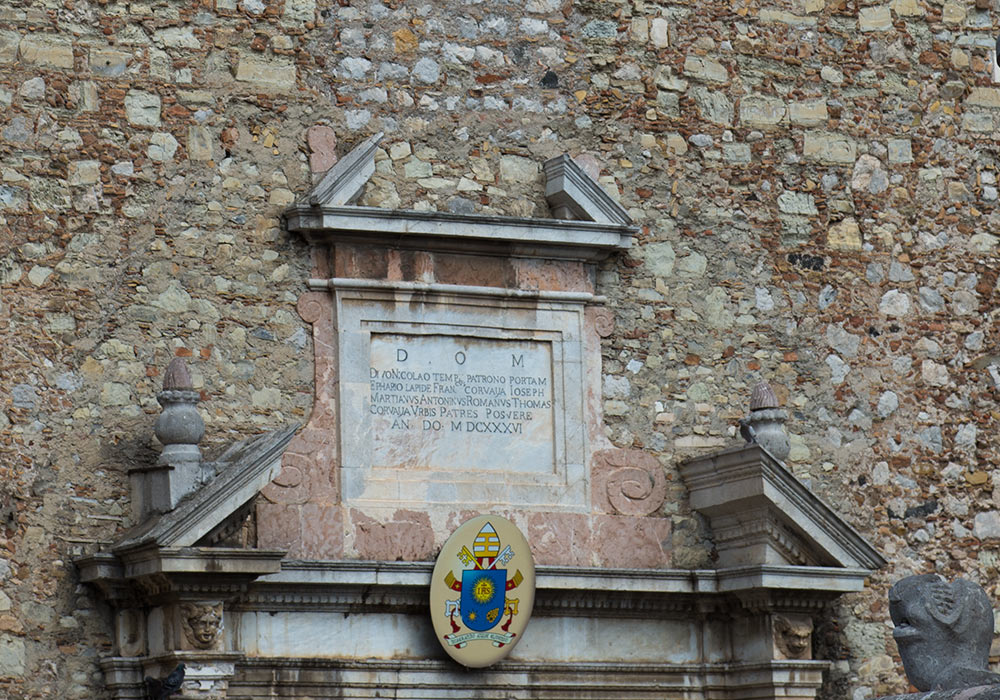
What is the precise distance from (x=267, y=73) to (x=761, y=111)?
2584 mm

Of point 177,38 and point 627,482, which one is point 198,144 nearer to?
point 177,38

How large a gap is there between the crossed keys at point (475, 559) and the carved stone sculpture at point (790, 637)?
1350mm

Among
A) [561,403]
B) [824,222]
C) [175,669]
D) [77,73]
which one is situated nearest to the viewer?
[175,669]

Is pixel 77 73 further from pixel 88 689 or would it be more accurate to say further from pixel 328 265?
pixel 88 689

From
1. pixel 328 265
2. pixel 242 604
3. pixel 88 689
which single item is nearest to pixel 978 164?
pixel 328 265

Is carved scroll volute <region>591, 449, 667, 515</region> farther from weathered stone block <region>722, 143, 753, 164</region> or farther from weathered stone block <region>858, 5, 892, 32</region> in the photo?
weathered stone block <region>858, 5, 892, 32</region>

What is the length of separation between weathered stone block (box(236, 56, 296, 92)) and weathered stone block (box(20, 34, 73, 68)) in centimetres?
78

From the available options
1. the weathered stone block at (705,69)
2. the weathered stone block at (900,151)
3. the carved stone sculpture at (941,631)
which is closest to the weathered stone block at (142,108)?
the weathered stone block at (705,69)

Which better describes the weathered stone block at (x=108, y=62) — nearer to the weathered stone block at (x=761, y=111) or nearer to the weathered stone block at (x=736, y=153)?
the weathered stone block at (x=736, y=153)

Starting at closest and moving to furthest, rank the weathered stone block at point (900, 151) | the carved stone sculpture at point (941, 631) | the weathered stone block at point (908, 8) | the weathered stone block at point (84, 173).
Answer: the carved stone sculpture at point (941, 631), the weathered stone block at point (84, 173), the weathered stone block at point (900, 151), the weathered stone block at point (908, 8)

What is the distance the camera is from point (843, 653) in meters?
10.8

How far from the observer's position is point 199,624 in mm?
9148

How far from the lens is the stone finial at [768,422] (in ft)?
34.1

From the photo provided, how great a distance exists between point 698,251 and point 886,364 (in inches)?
45.4
